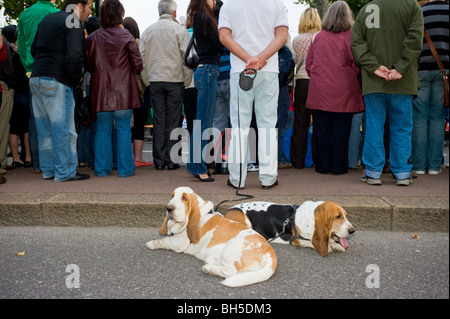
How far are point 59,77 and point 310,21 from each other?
11.8 feet

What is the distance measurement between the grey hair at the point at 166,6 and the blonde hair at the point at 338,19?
2268mm

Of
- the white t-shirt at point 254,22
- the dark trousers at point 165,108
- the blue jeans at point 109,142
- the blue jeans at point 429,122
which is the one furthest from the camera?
the dark trousers at point 165,108

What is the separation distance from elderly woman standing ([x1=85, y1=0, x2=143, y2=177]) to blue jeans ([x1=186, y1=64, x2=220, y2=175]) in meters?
0.92

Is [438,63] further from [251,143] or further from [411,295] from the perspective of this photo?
[411,295]

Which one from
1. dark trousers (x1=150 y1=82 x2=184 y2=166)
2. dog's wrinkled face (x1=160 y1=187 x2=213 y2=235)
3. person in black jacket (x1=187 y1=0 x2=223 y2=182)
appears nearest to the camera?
dog's wrinkled face (x1=160 y1=187 x2=213 y2=235)

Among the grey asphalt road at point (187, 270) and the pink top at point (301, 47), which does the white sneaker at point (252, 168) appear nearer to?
the pink top at point (301, 47)

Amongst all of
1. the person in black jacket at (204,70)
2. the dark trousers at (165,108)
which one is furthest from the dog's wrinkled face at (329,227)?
the dark trousers at (165,108)

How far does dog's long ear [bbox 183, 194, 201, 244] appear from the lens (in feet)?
10.5

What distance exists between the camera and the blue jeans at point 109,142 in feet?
18.0

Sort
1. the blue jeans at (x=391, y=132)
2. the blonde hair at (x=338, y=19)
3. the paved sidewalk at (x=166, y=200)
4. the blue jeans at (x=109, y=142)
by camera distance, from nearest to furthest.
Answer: the paved sidewalk at (x=166, y=200), the blue jeans at (x=391, y=132), the blonde hair at (x=338, y=19), the blue jeans at (x=109, y=142)

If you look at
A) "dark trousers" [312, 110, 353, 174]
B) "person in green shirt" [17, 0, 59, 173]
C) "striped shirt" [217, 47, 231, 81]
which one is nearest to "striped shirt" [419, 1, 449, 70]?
"dark trousers" [312, 110, 353, 174]

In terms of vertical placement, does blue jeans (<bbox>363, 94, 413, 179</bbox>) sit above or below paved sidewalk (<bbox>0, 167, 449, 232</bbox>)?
above

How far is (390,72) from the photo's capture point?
4.67 meters

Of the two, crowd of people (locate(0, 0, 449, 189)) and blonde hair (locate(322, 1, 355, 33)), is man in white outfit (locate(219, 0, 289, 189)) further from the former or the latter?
blonde hair (locate(322, 1, 355, 33))
